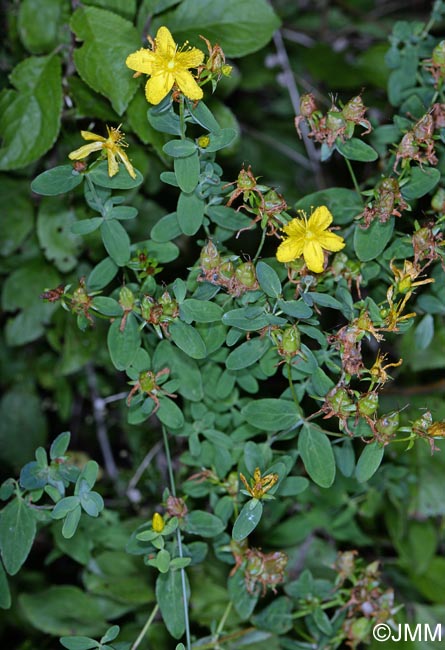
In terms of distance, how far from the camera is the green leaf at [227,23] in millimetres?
1524

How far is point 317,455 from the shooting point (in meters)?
1.21

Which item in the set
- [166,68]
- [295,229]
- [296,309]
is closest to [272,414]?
[296,309]

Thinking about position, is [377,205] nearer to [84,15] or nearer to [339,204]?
[339,204]

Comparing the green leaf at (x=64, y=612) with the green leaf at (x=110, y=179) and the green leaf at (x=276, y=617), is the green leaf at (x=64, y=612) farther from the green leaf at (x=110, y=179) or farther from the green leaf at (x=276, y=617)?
the green leaf at (x=110, y=179)

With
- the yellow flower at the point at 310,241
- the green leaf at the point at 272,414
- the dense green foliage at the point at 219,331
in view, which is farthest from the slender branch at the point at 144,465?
the yellow flower at the point at 310,241

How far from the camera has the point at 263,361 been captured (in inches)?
50.1

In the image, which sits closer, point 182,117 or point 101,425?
point 182,117

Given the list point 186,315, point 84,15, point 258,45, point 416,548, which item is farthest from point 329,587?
point 84,15

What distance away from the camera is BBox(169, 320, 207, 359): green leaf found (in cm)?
117

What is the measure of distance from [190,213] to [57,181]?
21 cm

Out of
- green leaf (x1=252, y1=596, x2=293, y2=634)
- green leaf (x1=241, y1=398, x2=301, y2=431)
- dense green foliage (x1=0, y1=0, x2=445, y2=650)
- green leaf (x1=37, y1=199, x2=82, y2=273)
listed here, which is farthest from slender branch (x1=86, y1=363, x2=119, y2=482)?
green leaf (x1=241, y1=398, x2=301, y2=431)

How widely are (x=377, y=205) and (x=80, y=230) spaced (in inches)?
18.5

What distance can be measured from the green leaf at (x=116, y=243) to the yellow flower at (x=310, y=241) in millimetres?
263

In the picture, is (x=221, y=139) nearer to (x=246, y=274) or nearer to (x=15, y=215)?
(x=246, y=274)
